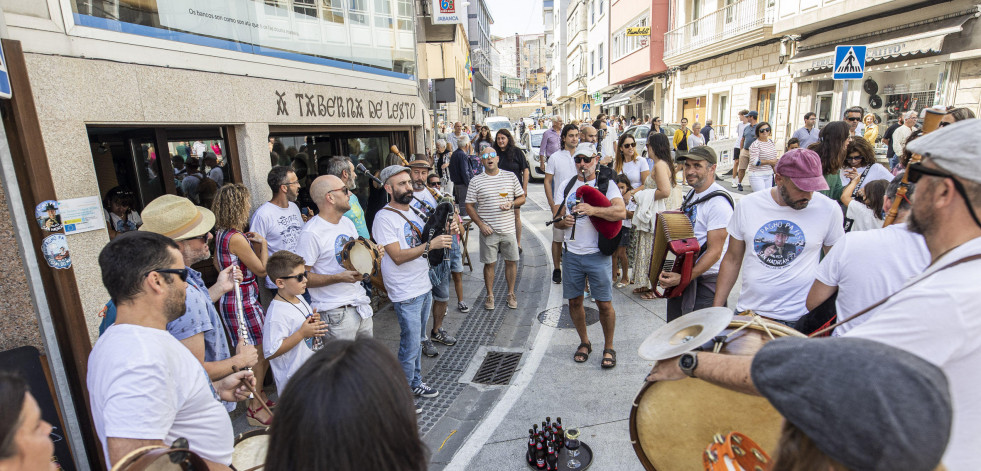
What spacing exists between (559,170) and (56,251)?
17.6 feet

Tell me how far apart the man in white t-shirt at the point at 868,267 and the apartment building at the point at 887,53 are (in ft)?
28.3

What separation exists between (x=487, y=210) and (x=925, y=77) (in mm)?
13348

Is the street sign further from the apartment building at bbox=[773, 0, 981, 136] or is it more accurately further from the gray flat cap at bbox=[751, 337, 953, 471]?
the apartment building at bbox=[773, 0, 981, 136]

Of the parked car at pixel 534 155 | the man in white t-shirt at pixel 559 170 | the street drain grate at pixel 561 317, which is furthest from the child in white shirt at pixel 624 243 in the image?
the parked car at pixel 534 155

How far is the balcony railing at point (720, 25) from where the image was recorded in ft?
58.5

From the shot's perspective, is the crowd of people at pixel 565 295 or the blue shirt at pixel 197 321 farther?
the blue shirt at pixel 197 321

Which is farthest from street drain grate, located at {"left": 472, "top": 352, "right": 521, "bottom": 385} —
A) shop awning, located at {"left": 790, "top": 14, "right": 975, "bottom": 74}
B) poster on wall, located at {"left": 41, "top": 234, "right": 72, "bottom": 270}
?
shop awning, located at {"left": 790, "top": 14, "right": 975, "bottom": 74}

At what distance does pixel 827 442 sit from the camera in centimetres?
94

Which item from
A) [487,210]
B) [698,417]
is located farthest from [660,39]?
[698,417]

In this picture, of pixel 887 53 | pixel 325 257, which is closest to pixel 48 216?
pixel 325 257

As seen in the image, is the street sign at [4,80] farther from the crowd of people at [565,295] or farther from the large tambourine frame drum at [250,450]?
the large tambourine frame drum at [250,450]

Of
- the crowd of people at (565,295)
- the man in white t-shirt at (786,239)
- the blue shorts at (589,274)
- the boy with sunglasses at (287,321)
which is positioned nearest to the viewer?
the crowd of people at (565,295)

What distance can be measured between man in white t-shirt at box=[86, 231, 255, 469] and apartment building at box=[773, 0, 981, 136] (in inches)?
434

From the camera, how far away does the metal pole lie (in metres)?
2.69
